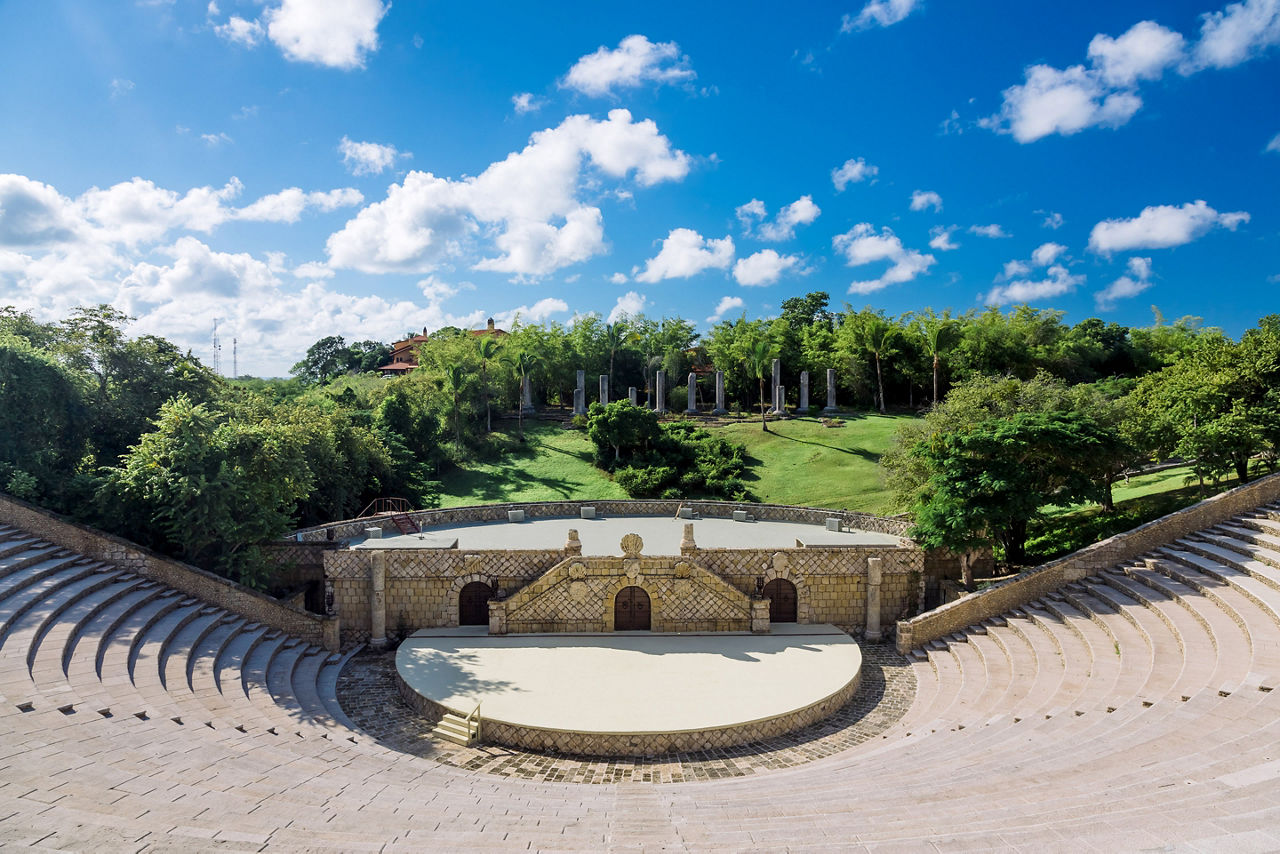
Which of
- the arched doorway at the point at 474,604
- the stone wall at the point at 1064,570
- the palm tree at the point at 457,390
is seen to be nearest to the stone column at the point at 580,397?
the palm tree at the point at 457,390

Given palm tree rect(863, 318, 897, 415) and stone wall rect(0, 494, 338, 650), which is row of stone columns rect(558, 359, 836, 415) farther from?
stone wall rect(0, 494, 338, 650)

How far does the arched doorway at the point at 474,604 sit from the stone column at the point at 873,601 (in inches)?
473

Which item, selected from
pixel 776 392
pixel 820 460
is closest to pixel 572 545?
pixel 820 460

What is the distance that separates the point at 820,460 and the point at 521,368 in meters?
26.3

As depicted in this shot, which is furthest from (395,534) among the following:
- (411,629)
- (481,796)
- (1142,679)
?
(1142,679)

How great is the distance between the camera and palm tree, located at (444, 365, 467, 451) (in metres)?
48.8

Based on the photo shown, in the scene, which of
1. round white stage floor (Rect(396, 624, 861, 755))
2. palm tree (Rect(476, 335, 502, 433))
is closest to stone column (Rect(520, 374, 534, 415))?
palm tree (Rect(476, 335, 502, 433))

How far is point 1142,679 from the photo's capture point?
533 inches

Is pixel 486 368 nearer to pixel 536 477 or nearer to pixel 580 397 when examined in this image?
pixel 580 397

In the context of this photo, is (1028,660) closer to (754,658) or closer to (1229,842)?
(754,658)

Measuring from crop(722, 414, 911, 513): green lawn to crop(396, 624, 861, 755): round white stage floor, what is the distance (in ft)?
58.2

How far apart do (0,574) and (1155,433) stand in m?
34.6

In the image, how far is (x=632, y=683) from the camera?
55.3 ft

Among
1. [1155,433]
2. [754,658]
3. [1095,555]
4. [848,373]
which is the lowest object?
[754,658]
